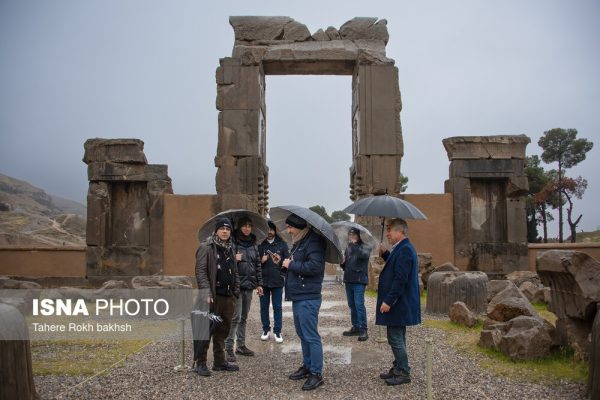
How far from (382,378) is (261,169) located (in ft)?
32.1

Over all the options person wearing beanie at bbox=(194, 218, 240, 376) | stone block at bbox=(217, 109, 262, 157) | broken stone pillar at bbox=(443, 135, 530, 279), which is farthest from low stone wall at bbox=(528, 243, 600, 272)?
person wearing beanie at bbox=(194, 218, 240, 376)

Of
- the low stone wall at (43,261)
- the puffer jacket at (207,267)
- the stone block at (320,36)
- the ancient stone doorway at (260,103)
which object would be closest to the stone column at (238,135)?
the ancient stone doorway at (260,103)

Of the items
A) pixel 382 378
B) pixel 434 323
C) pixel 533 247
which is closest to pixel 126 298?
pixel 434 323

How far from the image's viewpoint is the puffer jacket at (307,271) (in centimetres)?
541

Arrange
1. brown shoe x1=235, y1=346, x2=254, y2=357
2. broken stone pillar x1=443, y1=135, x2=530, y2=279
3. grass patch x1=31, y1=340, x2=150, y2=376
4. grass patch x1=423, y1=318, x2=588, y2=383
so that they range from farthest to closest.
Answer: broken stone pillar x1=443, y1=135, x2=530, y2=279 → brown shoe x1=235, y1=346, x2=254, y2=357 → grass patch x1=31, y1=340, x2=150, y2=376 → grass patch x1=423, y1=318, x2=588, y2=383

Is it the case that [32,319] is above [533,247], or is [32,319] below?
below

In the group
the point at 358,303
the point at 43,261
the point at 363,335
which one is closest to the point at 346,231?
the point at 358,303

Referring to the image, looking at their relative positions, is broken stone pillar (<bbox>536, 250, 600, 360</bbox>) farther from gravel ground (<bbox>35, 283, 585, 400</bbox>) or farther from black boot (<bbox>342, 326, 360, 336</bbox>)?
black boot (<bbox>342, 326, 360, 336</bbox>)

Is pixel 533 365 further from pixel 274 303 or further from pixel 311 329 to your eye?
pixel 274 303

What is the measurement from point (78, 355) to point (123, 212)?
29.5 feet

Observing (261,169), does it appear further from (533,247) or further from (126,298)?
(533,247)

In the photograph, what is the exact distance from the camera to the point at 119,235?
604 inches

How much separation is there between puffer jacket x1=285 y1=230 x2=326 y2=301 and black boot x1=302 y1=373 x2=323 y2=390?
78cm

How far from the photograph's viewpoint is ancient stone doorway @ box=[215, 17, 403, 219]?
14406 millimetres
